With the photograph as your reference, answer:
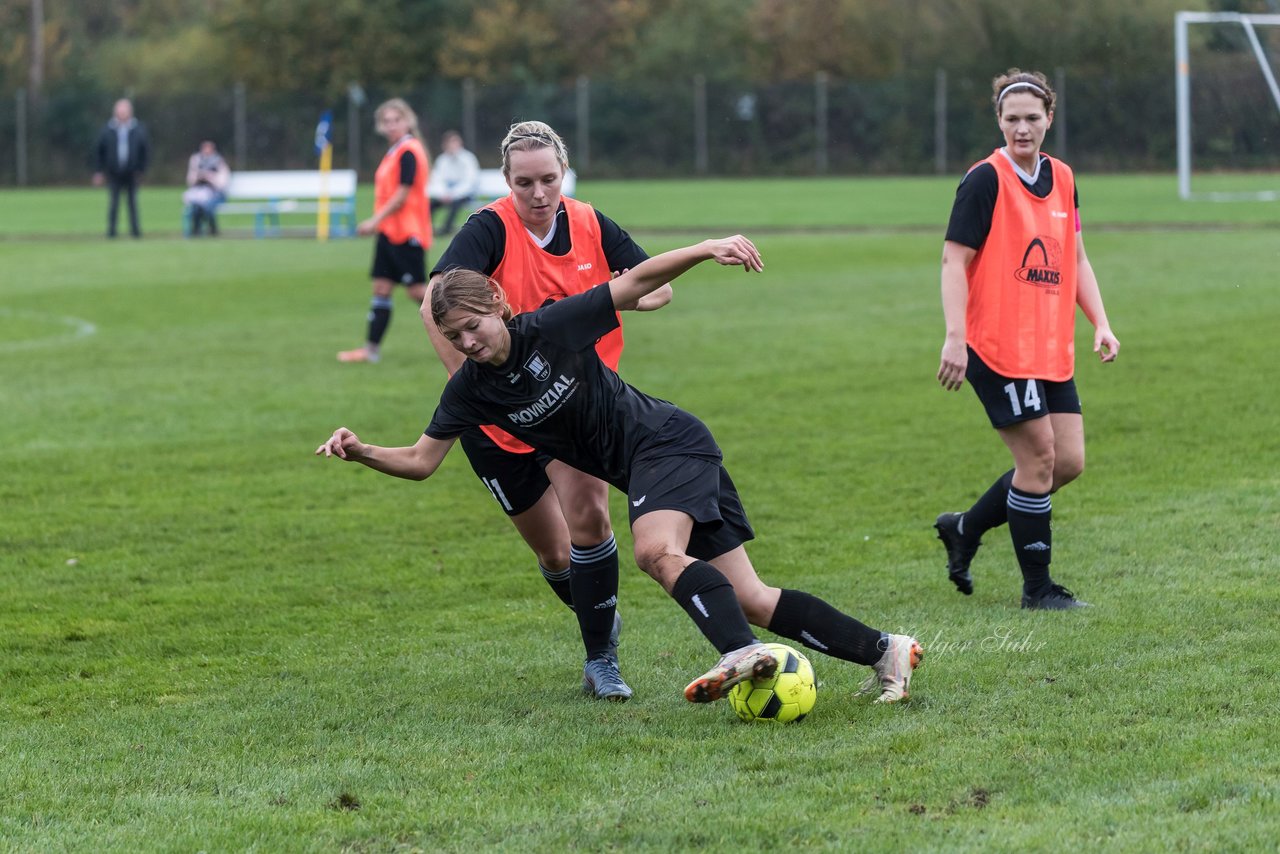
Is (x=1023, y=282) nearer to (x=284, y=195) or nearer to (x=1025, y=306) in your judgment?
(x=1025, y=306)

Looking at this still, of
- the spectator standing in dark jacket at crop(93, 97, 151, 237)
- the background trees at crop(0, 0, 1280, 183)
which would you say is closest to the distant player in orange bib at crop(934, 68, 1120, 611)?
the spectator standing in dark jacket at crop(93, 97, 151, 237)

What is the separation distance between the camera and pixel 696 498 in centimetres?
468

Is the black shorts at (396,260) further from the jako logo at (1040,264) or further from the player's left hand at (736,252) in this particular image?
the player's left hand at (736,252)

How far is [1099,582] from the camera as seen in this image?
637cm

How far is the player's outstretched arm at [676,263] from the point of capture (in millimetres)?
4430

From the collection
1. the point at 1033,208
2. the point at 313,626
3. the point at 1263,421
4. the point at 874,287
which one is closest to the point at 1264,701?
the point at 1033,208

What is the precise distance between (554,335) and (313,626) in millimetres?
2154

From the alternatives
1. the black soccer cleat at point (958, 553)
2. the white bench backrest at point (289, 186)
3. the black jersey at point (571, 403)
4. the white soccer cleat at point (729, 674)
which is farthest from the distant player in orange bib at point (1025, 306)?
the white bench backrest at point (289, 186)

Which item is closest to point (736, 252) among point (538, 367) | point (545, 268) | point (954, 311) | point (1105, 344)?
point (538, 367)

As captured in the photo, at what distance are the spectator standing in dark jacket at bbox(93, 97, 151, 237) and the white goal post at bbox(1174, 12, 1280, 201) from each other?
1767 cm

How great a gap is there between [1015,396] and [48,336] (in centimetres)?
1245

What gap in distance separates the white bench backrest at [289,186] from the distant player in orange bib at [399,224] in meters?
20.1

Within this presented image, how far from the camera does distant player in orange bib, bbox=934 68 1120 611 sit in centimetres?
601

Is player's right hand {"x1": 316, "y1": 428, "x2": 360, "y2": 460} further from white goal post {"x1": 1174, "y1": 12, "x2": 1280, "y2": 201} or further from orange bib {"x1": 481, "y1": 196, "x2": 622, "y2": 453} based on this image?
white goal post {"x1": 1174, "y1": 12, "x2": 1280, "y2": 201}
